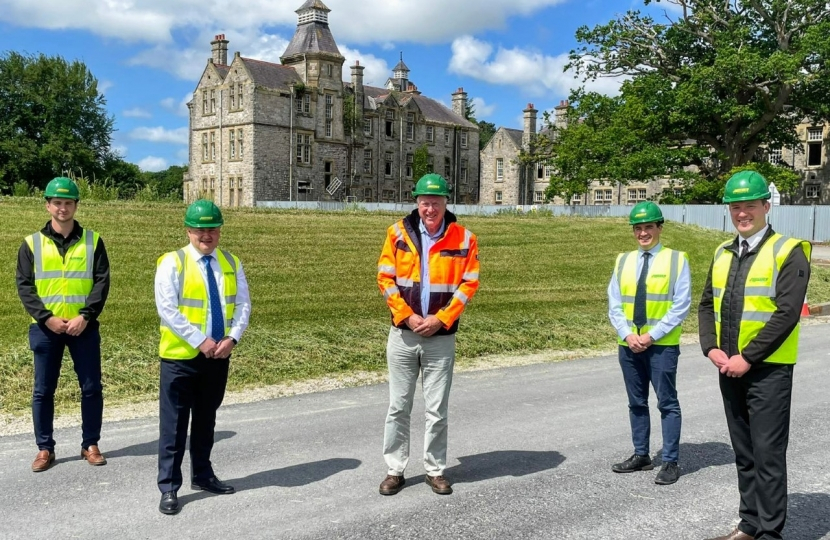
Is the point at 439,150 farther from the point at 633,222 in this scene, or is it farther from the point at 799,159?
the point at 633,222

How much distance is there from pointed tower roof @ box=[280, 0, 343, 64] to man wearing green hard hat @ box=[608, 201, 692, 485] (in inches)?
2335

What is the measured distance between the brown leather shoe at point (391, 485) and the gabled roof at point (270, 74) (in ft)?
186

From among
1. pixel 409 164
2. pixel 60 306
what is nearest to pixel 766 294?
pixel 60 306

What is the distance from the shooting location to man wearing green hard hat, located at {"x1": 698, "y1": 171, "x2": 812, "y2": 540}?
4625mm

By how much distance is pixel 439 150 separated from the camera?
3036 inches

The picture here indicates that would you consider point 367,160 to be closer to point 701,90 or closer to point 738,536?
point 701,90

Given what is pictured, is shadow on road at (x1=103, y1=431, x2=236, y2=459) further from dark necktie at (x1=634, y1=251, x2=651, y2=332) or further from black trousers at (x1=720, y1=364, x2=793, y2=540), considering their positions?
black trousers at (x1=720, y1=364, x2=793, y2=540)

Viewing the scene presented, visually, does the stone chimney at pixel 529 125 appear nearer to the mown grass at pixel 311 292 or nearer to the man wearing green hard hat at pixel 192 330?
the mown grass at pixel 311 292

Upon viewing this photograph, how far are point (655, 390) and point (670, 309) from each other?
0.64 meters

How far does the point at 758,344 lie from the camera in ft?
15.1

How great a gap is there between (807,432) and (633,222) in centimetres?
300

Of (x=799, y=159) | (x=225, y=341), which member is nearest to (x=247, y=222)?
(x=225, y=341)

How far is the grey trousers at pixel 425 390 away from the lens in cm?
573

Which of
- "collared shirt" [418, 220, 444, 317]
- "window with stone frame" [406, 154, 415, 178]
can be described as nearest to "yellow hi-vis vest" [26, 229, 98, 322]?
"collared shirt" [418, 220, 444, 317]
